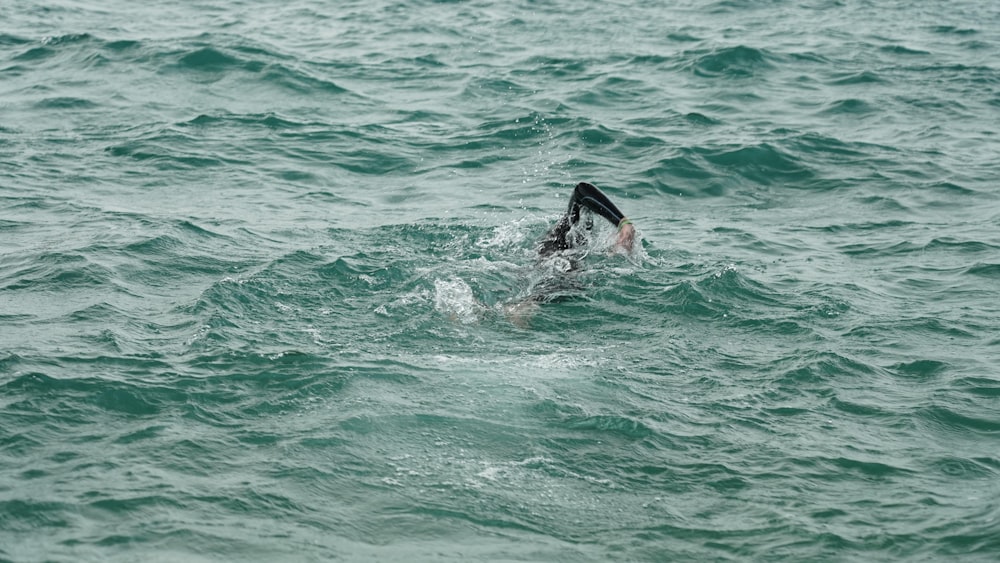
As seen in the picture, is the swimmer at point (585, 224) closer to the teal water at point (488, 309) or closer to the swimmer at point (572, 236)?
the swimmer at point (572, 236)

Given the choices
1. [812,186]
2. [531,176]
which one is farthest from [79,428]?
[812,186]

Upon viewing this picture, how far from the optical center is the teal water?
270 inches

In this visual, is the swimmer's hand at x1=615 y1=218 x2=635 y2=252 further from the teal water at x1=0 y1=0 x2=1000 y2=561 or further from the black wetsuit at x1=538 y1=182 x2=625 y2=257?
the teal water at x1=0 y1=0 x2=1000 y2=561

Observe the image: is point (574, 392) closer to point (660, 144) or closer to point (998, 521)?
point (998, 521)

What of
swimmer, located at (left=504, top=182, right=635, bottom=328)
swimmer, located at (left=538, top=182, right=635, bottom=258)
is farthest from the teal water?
swimmer, located at (left=538, top=182, right=635, bottom=258)

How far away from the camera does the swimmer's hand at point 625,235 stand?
11266 millimetres

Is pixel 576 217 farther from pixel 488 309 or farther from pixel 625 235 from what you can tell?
pixel 488 309

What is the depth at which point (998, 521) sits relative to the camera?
269 inches

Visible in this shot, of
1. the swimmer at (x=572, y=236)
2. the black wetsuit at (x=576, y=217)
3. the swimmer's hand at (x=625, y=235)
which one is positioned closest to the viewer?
the swimmer at (x=572, y=236)

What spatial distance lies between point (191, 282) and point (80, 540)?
4.74 metres

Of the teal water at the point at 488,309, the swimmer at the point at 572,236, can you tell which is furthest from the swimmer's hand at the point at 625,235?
the teal water at the point at 488,309

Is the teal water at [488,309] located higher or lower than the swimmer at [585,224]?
lower

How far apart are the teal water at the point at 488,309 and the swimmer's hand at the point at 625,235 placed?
225 millimetres

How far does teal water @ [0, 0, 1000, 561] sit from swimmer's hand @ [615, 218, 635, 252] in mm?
225
